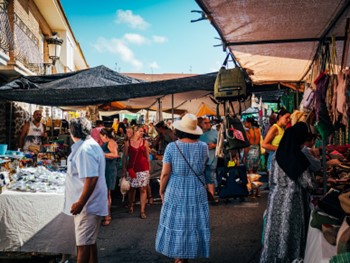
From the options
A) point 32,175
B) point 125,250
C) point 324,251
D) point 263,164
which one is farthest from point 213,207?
→ point 263,164

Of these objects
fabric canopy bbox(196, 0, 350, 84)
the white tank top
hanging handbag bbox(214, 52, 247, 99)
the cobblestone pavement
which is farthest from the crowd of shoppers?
the white tank top

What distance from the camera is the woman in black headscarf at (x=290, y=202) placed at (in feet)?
12.6

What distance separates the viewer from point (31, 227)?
14.8 feet

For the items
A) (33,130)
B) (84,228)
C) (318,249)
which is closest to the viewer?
(318,249)

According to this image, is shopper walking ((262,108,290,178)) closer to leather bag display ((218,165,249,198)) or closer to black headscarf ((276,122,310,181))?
leather bag display ((218,165,249,198))

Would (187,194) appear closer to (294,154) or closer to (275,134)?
(294,154)

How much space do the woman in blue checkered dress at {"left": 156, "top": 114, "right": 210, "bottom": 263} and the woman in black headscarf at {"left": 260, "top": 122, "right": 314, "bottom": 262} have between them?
2.58ft

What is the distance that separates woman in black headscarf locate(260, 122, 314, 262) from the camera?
151 inches

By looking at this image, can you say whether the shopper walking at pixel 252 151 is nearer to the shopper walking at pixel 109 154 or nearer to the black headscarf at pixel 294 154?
the shopper walking at pixel 109 154

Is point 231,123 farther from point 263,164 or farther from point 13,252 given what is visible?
point 263,164

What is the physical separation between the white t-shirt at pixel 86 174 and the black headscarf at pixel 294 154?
198 cm

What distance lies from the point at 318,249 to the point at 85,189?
2.14m

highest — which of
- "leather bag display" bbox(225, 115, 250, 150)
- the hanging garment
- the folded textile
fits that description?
the hanging garment

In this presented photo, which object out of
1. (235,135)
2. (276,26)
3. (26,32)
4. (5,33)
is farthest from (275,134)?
(26,32)
